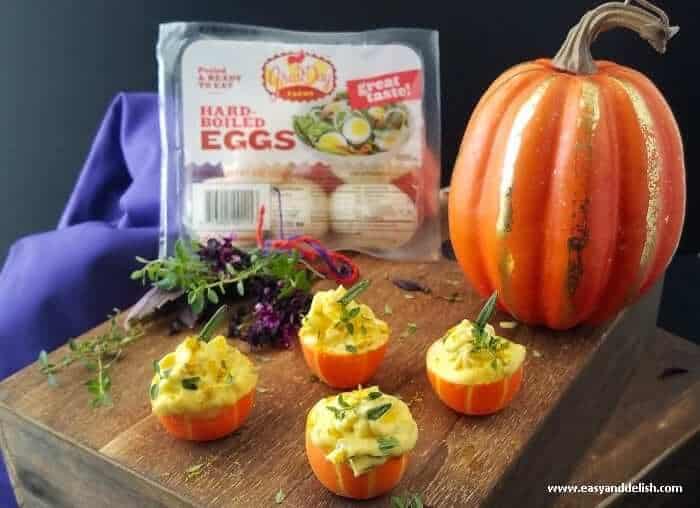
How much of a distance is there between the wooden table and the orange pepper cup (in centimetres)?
1

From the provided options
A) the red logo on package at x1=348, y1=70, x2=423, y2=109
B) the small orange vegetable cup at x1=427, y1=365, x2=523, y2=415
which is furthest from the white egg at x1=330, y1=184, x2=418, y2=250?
the small orange vegetable cup at x1=427, y1=365, x2=523, y2=415

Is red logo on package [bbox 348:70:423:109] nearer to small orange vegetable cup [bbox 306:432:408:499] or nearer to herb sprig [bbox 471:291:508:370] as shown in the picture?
herb sprig [bbox 471:291:508:370]

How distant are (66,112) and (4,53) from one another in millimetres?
135

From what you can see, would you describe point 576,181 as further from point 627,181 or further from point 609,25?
point 609,25

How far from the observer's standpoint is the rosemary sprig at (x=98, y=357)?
65 cm

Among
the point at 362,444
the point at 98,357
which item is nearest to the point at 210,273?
the point at 98,357

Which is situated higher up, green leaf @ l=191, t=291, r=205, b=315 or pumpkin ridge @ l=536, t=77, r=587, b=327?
pumpkin ridge @ l=536, t=77, r=587, b=327

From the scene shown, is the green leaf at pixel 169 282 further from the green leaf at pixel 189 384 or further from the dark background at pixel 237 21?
the dark background at pixel 237 21

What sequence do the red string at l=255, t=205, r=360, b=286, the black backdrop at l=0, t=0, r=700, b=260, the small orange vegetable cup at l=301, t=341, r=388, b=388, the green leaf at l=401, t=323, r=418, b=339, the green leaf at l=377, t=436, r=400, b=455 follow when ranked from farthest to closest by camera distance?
the black backdrop at l=0, t=0, r=700, b=260 → the red string at l=255, t=205, r=360, b=286 → the green leaf at l=401, t=323, r=418, b=339 → the small orange vegetable cup at l=301, t=341, r=388, b=388 → the green leaf at l=377, t=436, r=400, b=455

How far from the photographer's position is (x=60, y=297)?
86 centimetres

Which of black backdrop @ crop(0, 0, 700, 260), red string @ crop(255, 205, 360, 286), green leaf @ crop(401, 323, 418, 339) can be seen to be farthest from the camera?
black backdrop @ crop(0, 0, 700, 260)

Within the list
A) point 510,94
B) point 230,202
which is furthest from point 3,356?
point 510,94

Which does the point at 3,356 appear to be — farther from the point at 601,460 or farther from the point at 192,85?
the point at 601,460

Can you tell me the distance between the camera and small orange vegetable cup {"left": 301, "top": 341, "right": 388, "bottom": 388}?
621mm
